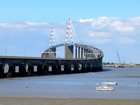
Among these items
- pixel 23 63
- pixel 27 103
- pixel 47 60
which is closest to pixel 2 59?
pixel 23 63

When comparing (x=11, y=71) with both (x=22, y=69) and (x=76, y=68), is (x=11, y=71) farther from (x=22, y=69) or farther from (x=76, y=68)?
(x=76, y=68)

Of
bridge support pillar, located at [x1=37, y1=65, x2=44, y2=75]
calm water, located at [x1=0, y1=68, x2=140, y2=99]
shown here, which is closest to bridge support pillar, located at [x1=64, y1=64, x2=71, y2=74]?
bridge support pillar, located at [x1=37, y1=65, x2=44, y2=75]

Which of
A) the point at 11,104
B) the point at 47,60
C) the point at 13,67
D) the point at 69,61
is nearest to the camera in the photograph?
the point at 11,104

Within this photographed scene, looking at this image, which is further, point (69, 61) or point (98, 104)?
point (69, 61)

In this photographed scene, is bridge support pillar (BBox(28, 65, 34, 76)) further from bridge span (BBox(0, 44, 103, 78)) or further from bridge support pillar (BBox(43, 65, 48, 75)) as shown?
bridge support pillar (BBox(43, 65, 48, 75))

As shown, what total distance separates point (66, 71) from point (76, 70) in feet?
37.6

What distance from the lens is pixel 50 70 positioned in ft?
558

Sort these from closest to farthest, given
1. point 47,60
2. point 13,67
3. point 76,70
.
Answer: point 13,67
point 47,60
point 76,70

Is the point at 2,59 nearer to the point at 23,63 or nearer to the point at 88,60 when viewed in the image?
the point at 23,63

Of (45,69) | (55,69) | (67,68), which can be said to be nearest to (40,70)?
(45,69)

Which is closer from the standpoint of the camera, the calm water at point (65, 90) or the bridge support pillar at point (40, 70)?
the calm water at point (65, 90)

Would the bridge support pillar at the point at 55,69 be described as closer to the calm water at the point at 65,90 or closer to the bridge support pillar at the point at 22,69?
the bridge support pillar at the point at 22,69

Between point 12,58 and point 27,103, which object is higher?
point 12,58

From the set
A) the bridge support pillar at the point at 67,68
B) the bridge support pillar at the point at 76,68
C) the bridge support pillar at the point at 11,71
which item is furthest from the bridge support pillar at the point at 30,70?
the bridge support pillar at the point at 76,68
